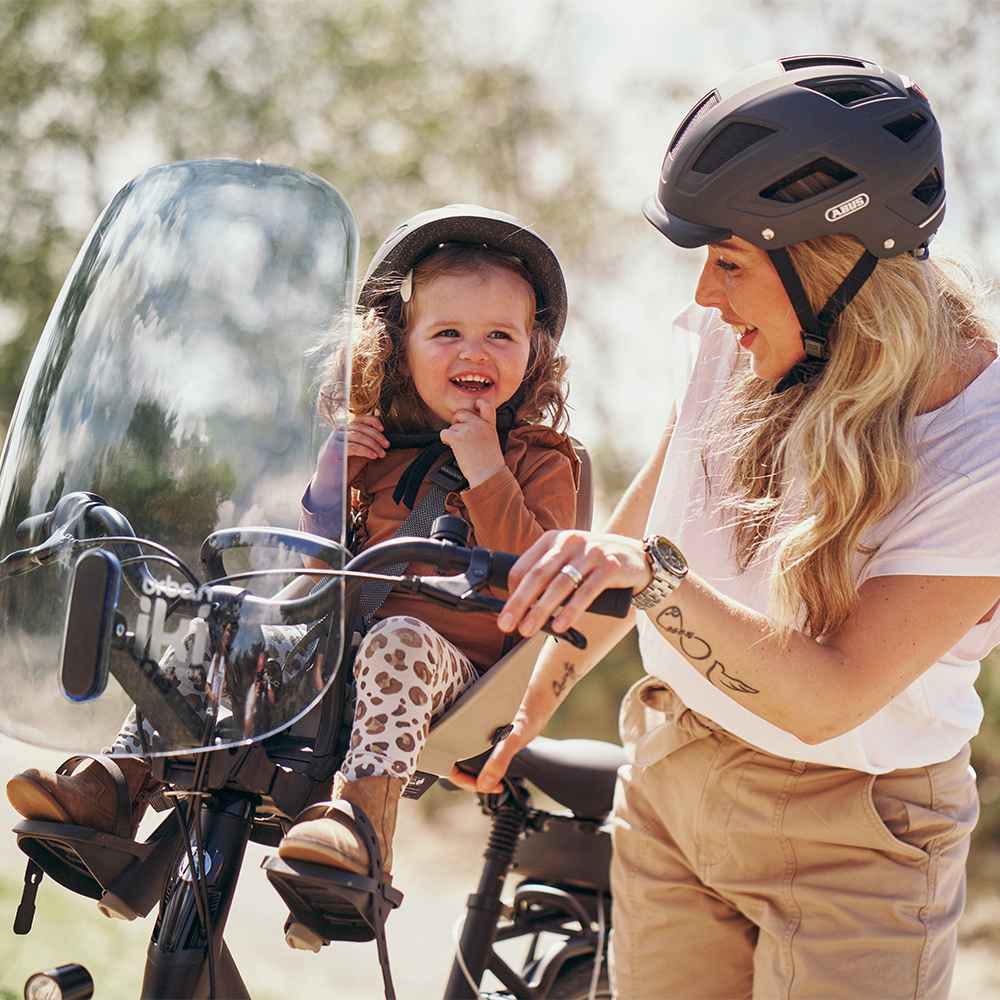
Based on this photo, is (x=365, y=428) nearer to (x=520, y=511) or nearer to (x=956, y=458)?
(x=520, y=511)

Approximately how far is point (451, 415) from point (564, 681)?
2.15 feet

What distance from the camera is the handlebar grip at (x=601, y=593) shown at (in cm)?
132

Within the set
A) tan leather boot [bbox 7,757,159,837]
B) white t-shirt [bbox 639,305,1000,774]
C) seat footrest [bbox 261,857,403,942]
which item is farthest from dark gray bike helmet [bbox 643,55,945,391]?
tan leather boot [bbox 7,757,159,837]

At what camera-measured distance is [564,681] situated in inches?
87.5

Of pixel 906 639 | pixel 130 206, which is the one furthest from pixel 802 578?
pixel 130 206

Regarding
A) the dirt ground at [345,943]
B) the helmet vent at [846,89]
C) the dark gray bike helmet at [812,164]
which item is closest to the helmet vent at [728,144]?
the dark gray bike helmet at [812,164]

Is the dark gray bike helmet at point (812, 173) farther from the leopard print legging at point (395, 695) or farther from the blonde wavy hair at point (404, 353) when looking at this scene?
the leopard print legging at point (395, 695)

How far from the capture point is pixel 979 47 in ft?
22.6

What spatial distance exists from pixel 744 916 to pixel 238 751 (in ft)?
3.91

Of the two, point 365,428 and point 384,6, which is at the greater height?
point 384,6

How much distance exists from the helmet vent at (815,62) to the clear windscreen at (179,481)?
111 cm

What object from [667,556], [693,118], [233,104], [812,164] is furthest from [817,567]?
[233,104]

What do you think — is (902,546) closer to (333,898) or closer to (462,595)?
(462,595)

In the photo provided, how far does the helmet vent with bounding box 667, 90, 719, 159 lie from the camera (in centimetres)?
197
